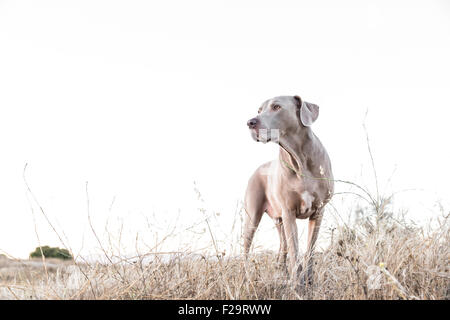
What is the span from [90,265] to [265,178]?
2.29 metres

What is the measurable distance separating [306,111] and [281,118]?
0.97 feet

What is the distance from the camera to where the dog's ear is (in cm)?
373

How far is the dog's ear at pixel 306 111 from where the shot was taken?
3732 millimetres

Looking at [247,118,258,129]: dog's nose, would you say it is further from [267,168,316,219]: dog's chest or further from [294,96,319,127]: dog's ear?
[267,168,316,219]: dog's chest

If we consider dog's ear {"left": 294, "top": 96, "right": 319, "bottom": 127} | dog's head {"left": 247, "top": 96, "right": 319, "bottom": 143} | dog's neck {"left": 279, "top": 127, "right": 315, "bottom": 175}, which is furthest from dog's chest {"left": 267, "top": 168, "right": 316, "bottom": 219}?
dog's ear {"left": 294, "top": 96, "right": 319, "bottom": 127}

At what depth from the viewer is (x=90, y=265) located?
9.78 ft

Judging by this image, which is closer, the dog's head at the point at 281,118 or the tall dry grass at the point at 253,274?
the tall dry grass at the point at 253,274

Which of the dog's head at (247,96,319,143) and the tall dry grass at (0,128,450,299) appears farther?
the dog's head at (247,96,319,143)

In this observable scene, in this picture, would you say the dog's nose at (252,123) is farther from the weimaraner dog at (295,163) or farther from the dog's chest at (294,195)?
the dog's chest at (294,195)

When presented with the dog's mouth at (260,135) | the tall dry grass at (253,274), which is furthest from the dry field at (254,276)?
the dog's mouth at (260,135)

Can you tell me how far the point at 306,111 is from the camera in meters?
3.79
